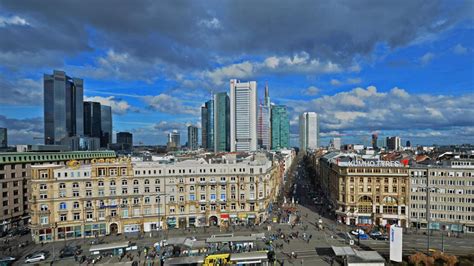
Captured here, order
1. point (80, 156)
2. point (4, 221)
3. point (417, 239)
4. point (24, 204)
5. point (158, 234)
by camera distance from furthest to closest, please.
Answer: point (80, 156)
point (24, 204)
point (4, 221)
point (158, 234)
point (417, 239)

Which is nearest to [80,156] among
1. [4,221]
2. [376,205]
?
[4,221]

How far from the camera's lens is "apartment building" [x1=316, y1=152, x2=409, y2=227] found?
3110 inches

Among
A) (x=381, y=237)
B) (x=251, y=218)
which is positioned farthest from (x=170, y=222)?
→ (x=381, y=237)

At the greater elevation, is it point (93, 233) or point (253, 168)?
point (253, 168)

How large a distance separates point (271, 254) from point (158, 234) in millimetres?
30336

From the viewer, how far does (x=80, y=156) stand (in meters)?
127

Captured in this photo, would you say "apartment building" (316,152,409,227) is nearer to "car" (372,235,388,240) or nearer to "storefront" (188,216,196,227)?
"car" (372,235,388,240)

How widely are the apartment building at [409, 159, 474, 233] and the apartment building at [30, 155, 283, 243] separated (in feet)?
130

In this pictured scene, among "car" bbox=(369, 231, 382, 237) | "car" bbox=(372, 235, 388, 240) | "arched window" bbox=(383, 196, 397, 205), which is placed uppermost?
"arched window" bbox=(383, 196, 397, 205)

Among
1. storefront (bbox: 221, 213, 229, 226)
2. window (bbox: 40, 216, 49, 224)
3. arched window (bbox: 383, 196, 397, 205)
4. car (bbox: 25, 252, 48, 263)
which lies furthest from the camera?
arched window (bbox: 383, 196, 397, 205)

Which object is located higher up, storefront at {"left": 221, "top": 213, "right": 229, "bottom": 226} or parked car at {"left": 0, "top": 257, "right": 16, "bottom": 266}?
storefront at {"left": 221, "top": 213, "right": 229, "bottom": 226}

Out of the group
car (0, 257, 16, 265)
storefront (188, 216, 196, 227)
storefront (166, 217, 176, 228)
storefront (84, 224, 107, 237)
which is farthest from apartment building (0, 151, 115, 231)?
storefront (188, 216, 196, 227)

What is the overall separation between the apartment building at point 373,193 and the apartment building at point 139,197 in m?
22.2

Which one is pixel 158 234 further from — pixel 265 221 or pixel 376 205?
pixel 376 205
